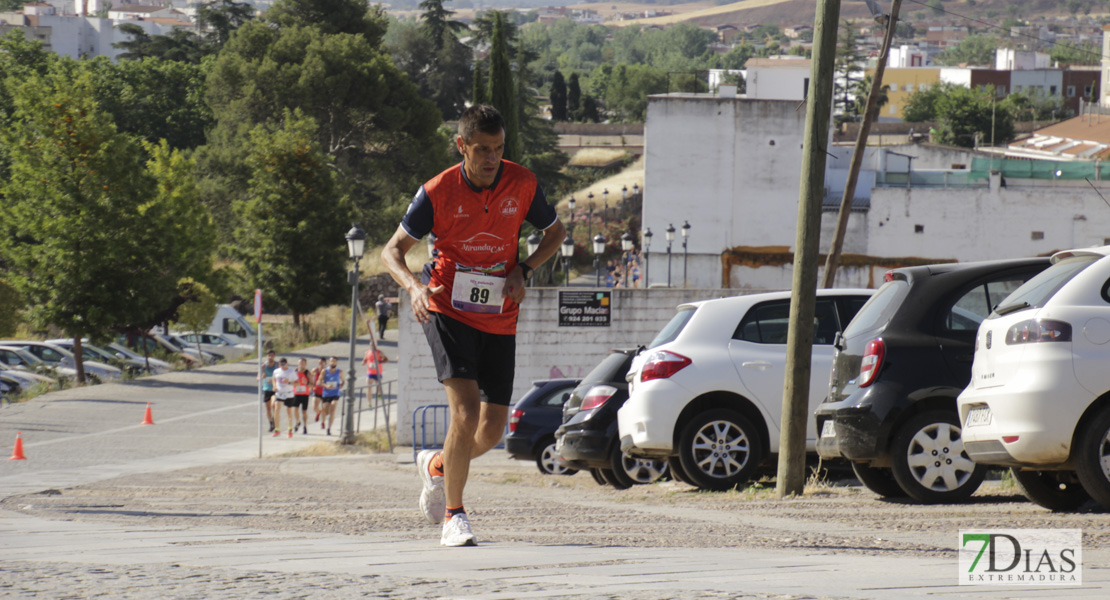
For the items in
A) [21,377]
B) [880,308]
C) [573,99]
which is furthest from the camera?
[573,99]

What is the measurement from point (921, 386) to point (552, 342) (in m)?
15.9

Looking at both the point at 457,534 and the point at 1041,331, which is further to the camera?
the point at 1041,331

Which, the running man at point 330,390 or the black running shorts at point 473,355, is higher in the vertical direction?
the black running shorts at point 473,355

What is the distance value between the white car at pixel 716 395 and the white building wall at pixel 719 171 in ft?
128

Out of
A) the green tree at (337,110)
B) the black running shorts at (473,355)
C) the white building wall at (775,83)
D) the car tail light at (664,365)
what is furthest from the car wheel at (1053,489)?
the green tree at (337,110)

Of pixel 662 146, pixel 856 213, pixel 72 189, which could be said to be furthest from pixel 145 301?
pixel 856 213

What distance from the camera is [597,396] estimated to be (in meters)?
13.4

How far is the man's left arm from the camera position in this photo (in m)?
6.02

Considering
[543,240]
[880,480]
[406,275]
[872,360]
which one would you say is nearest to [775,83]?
[880,480]

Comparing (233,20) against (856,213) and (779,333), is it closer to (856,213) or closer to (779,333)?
(856,213)

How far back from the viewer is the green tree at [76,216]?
37656 millimetres

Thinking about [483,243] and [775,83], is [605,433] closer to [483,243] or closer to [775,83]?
[483,243]

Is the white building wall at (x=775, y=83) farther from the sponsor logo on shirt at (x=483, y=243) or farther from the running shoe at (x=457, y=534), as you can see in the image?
the running shoe at (x=457, y=534)

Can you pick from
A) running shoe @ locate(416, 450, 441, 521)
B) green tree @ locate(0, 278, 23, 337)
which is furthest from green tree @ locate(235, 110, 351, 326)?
running shoe @ locate(416, 450, 441, 521)
